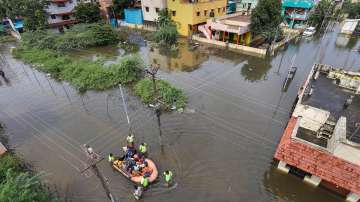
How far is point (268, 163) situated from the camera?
13266mm

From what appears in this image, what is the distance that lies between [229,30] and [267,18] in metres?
5.14

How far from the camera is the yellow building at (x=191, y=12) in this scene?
34000 millimetres

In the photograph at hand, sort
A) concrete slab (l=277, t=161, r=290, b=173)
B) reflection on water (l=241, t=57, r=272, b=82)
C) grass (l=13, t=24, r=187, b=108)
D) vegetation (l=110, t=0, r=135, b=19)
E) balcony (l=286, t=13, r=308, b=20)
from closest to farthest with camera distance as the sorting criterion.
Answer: concrete slab (l=277, t=161, r=290, b=173) → grass (l=13, t=24, r=187, b=108) → reflection on water (l=241, t=57, r=272, b=82) → balcony (l=286, t=13, r=308, b=20) → vegetation (l=110, t=0, r=135, b=19)

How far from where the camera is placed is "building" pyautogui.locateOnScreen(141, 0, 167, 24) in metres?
37.3

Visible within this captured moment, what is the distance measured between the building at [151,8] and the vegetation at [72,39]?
9.32 m

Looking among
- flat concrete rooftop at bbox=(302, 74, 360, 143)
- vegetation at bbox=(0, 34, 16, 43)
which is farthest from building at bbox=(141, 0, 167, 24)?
flat concrete rooftop at bbox=(302, 74, 360, 143)

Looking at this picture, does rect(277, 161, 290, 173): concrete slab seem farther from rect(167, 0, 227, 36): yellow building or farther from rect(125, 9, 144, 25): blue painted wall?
rect(125, 9, 144, 25): blue painted wall

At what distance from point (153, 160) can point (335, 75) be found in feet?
50.5

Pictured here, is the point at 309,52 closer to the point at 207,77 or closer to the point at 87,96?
the point at 207,77

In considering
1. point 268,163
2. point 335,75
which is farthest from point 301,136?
point 335,75

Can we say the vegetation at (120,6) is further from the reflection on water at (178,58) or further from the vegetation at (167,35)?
the reflection on water at (178,58)

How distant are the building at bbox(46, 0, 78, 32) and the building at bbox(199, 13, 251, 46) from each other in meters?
27.0

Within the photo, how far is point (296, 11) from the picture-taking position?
39312 millimetres

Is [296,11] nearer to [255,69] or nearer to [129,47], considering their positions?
[255,69]
